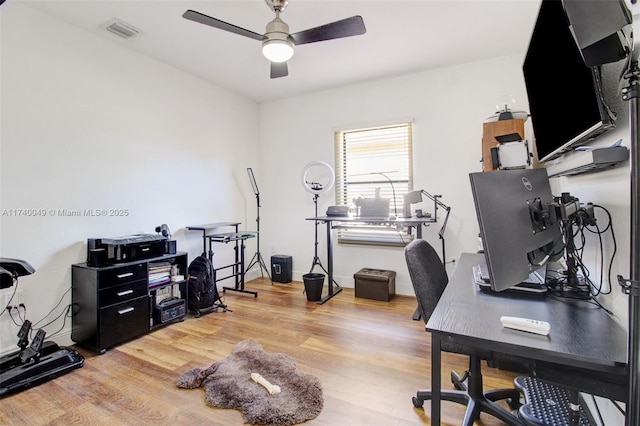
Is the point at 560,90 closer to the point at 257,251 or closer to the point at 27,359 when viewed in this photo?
the point at 27,359

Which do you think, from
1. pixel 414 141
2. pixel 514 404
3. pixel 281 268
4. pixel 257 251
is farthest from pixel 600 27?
pixel 257 251

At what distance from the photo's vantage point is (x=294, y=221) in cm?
464

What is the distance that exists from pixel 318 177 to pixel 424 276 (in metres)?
3.01

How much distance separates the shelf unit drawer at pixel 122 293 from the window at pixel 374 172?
2469mm

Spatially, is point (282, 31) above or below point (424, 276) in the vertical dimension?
above

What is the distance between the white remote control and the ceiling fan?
79.1 inches

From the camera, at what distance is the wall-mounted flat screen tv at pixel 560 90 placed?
1089 millimetres

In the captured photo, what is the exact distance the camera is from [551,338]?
2.92ft

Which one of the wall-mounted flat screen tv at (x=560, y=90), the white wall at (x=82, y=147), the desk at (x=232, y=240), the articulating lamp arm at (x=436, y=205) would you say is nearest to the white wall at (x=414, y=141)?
the articulating lamp arm at (x=436, y=205)

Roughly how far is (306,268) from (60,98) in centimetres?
341

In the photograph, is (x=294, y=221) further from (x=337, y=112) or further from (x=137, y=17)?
(x=137, y=17)

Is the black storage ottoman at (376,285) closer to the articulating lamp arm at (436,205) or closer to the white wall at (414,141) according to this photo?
the white wall at (414,141)

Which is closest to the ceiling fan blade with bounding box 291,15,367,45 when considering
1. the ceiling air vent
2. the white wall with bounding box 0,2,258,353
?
the ceiling air vent

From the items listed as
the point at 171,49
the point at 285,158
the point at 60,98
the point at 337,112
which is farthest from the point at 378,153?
the point at 60,98
